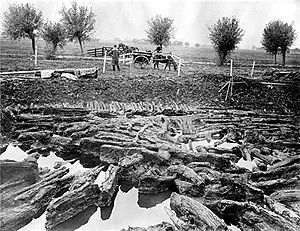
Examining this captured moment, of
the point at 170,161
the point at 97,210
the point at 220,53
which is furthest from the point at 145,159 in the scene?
the point at 220,53

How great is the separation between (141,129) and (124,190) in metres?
1.97

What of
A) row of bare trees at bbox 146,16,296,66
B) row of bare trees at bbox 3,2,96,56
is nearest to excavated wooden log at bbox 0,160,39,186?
row of bare trees at bbox 3,2,96,56

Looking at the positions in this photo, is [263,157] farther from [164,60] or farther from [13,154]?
[164,60]

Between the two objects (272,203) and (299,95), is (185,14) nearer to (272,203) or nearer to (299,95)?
(272,203)

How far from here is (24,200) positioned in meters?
3.86

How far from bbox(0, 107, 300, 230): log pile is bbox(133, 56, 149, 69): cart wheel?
8.33m

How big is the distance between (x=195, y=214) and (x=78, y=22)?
13984 mm

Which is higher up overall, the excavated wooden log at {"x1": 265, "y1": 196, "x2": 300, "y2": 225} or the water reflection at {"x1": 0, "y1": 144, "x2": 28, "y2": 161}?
the excavated wooden log at {"x1": 265, "y1": 196, "x2": 300, "y2": 225}

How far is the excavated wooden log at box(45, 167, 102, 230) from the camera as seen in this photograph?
3627 millimetres

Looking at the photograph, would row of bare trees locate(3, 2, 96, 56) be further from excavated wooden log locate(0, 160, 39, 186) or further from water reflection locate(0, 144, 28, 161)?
excavated wooden log locate(0, 160, 39, 186)

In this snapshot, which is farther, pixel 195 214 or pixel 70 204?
pixel 70 204

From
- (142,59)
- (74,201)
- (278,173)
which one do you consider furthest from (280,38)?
(74,201)

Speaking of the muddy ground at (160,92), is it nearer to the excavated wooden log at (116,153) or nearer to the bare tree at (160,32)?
the bare tree at (160,32)

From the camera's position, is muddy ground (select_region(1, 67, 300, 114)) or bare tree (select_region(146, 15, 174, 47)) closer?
muddy ground (select_region(1, 67, 300, 114))
